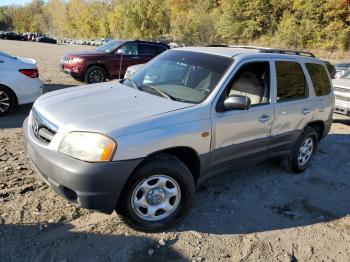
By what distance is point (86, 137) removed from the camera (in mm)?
3260

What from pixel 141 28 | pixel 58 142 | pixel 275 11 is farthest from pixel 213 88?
pixel 141 28

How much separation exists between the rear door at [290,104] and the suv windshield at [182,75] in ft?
3.07

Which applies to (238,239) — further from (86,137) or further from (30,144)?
(30,144)

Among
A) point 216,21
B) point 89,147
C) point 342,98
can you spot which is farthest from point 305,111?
point 216,21

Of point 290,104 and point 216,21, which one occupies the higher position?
point 290,104

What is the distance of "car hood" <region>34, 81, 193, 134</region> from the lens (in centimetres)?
338

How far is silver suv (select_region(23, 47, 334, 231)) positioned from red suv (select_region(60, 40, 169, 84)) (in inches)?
275

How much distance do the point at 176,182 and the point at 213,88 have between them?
1.10 meters

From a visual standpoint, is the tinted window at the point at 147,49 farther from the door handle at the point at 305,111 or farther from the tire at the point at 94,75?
the door handle at the point at 305,111

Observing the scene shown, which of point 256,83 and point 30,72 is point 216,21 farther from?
point 256,83

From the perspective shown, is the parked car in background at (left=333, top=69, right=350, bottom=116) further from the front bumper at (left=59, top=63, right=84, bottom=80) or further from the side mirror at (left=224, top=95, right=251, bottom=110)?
the front bumper at (left=59, top=63, right=84, bottom=80)

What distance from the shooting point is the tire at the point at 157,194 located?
11.5ft

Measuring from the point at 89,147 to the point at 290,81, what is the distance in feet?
9.98

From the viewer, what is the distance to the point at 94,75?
11945mm
